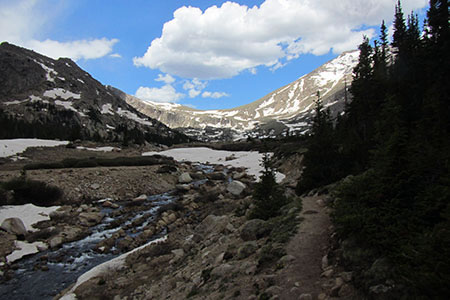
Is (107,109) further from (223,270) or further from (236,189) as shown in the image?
(223,270)

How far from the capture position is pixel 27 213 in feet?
60.5

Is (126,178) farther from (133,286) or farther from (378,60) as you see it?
(378,60)

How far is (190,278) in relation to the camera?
8914 mm

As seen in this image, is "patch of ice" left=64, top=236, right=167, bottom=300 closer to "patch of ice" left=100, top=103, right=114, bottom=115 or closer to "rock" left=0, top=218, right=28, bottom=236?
"rock" left=0, top=218, right=28, bottom=236

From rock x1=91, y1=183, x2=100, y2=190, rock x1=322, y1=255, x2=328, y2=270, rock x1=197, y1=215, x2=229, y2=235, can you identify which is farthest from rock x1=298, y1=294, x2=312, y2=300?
rock x1=91, y1=183, x2=100, y2=190

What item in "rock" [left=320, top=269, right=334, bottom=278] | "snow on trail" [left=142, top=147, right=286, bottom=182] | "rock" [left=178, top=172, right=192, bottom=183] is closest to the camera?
"rock" [left=320, top=269, right=334, bottom=278]

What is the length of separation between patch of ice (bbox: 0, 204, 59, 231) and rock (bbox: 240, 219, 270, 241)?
1461 centimetres

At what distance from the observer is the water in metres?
10.6

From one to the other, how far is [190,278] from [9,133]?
3482 inches

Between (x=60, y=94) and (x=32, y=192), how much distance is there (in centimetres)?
14707

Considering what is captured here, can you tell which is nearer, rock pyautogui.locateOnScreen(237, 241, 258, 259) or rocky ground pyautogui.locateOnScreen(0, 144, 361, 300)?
rocky ground pyautogui.locateOnScreen(0, 144, 361, 300)

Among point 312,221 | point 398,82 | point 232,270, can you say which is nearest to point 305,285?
point 232,270

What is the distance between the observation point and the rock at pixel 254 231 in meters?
10.0

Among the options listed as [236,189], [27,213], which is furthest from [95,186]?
[236,189]
